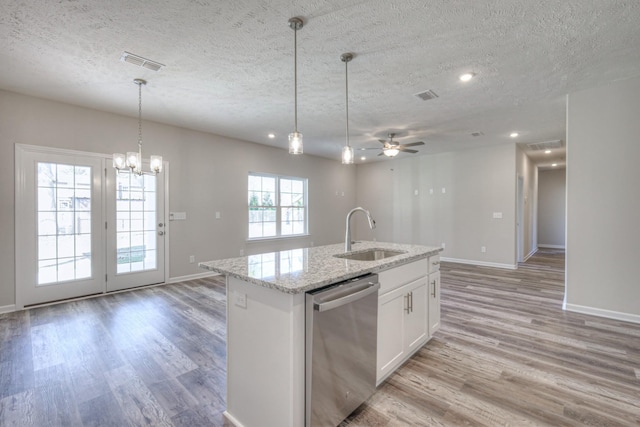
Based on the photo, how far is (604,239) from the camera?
3279mm

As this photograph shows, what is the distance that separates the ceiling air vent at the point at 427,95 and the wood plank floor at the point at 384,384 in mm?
2667

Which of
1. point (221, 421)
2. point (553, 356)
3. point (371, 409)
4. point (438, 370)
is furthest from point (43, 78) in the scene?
point (553, 356)

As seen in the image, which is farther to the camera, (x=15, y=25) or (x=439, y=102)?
(x=439, y=102)

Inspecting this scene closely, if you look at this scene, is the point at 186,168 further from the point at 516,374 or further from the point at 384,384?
the point at 516,374

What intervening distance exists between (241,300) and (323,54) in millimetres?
2240

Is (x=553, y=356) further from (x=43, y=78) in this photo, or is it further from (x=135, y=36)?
(x=43, y=78)

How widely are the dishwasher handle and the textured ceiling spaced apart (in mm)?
1920

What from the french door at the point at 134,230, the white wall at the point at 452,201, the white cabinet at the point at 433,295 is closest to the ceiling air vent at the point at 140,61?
the french door at the point at 134,230

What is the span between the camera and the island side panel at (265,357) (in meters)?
1.43

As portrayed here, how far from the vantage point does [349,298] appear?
1.61 m

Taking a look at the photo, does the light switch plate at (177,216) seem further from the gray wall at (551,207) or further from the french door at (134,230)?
the gray wall at (551,207)

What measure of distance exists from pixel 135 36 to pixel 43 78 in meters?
1.64

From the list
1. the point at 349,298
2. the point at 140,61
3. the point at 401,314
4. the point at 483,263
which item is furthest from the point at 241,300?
the point at 483,263

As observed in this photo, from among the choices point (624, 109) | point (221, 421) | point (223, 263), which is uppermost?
point (624, 109)
